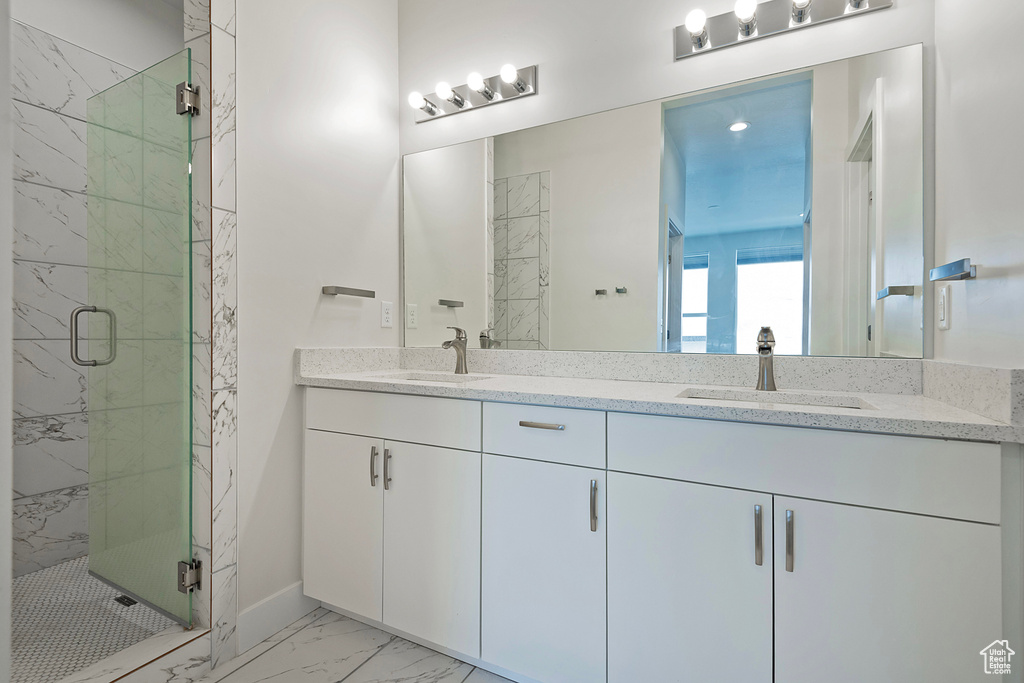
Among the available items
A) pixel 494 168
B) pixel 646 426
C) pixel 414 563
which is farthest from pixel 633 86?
pixel 414 563

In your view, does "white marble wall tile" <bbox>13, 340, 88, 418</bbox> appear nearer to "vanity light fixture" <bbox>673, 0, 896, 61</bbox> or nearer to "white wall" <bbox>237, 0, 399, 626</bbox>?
"white wall" <bbox>237, 0, 399, 626</bbox>

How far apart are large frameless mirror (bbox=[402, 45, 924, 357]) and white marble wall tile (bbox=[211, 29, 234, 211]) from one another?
0.84 meters

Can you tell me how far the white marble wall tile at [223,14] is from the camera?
1.57 metres

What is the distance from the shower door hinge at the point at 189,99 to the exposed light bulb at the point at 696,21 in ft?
5.17

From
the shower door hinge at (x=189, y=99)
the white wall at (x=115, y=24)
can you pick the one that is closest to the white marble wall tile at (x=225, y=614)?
the shower door hinge at (x=189, y=99)

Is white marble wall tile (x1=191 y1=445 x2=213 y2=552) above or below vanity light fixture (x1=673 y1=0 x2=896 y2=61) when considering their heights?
below

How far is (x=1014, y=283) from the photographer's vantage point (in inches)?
37.0

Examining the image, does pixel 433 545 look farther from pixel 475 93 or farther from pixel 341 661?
pixel 475 93

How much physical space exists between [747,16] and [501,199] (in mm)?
1026

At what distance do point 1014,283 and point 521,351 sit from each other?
1452 mm

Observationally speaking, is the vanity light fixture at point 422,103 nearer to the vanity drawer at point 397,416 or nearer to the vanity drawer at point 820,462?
the vanity drawer at point 397,416

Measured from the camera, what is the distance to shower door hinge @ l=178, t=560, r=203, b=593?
158 centimetres

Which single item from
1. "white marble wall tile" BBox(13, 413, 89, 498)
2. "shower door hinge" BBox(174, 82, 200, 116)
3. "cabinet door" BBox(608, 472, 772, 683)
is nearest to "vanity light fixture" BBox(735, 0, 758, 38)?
"cabinet door" BBox(608, 472, 772, 683)

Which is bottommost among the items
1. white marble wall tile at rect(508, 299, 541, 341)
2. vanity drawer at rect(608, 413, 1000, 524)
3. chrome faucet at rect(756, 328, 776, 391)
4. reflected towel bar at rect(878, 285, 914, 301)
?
vanity drawer at rect(608, 413, 1000, 524)
